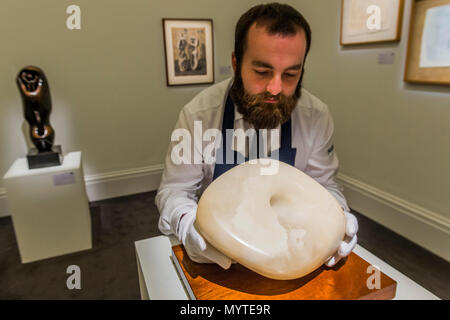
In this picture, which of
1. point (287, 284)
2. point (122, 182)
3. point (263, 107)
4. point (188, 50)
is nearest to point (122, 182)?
point (122, 182)

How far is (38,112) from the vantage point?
82.0 inches

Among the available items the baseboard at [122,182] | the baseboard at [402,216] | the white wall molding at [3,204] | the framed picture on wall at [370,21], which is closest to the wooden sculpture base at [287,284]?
the baseboard at [402,216]

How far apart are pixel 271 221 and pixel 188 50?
2447 mm

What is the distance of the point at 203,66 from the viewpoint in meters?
2.95

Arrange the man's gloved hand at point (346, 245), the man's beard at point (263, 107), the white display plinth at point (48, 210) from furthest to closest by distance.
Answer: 1. the white display plinth at point (48, 210)
2. the man's beard at point (263, 107)
3. the man's gloved hand at point (346, 245)

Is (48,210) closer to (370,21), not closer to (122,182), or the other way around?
(122,182)

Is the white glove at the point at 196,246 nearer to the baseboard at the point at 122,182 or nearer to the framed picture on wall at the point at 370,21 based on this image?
the framed picture on wall at the point at 370,21

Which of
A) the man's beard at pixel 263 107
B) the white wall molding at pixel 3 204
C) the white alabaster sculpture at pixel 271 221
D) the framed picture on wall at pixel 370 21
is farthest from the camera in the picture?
the white wall molding at pixel 3 204

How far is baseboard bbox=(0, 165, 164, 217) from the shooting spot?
2.86 m

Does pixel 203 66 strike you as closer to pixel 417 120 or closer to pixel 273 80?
pixel 417 120

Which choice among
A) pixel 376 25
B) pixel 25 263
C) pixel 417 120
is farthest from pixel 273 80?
pixel 25 263

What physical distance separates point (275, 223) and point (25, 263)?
196cm

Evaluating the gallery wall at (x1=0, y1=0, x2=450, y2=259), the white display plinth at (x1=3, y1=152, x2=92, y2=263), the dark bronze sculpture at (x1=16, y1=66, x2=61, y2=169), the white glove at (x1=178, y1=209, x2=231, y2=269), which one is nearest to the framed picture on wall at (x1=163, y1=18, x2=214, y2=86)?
the gallery wall at (x1=0, y1=0, x2=450, y2=259)

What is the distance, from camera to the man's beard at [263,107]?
89 cm
